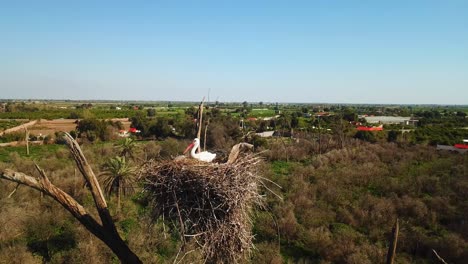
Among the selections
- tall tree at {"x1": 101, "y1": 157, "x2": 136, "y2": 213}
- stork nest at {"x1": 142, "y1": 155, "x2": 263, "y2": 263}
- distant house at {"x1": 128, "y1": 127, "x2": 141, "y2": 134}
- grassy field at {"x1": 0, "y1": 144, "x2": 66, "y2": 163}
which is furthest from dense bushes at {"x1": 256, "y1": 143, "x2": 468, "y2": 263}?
distant house at {"x1": 128, "y1": 127, "x2": 141, "y2": 134}

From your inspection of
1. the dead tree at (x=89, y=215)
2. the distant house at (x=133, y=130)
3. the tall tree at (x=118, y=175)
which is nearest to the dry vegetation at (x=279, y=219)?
the dead tree at (x=89, y=215)

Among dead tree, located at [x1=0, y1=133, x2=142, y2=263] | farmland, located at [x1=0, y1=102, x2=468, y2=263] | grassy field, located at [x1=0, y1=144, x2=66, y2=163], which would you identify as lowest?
grassy field, located at [x1=0, y1=144, x2=66, y2=163]

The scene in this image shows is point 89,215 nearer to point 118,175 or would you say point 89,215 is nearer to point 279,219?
point 279,219

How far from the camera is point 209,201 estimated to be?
5.60 meters

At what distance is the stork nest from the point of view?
5.62m

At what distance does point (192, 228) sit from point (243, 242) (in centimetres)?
93

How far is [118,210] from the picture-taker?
22.0m

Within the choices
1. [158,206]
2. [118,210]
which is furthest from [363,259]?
[118,210]

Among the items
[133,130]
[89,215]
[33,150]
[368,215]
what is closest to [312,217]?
[368,215]

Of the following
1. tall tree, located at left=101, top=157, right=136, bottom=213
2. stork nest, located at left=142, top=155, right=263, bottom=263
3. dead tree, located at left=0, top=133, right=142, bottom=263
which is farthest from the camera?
tall tree, located at left=101, top=157, right=136, bottom=213

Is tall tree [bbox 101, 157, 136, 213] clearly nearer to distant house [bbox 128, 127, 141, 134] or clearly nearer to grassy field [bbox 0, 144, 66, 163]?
grassy field [bbox 0, 144, 66, 163]

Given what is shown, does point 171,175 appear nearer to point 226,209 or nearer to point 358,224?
point 226,209

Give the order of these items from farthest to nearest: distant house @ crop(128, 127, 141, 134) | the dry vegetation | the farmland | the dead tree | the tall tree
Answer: distant house @ crop(128, 127, 141, 134) < the tall tree < the farmland < the dry vegetation < the dead tree

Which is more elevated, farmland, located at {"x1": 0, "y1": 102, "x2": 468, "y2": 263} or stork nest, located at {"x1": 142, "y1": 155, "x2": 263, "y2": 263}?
stork nest, located at {"x1": 142, "y1": 155, "x2": 263, "y2": 263}
